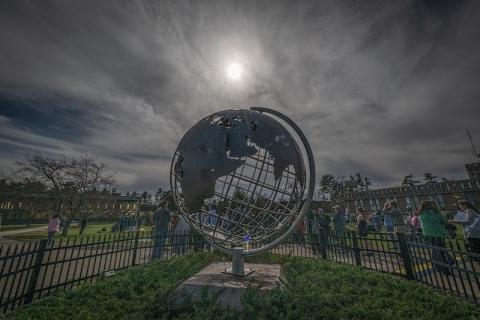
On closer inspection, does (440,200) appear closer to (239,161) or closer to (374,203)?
(374,203)

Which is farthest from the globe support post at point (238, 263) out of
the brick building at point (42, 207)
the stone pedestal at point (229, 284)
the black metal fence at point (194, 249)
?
the brick building at point (42, 207)

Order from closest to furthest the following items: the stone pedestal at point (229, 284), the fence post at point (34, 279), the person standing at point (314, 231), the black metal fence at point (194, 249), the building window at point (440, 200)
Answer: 1. the stone pedestal at point (229, 284)
2. the black metal fence at point (194, 249)
3. the fence post at point (34, 279)
4. the person standing at point (314, 231)
5. the building window at point (440, 200)

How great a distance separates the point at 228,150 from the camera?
3854 mm

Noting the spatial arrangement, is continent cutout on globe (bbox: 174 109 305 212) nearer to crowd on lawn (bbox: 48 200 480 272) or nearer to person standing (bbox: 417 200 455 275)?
crowd on lawn (bbox: 48 200 480 272)

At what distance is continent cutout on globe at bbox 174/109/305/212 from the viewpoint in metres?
3.82

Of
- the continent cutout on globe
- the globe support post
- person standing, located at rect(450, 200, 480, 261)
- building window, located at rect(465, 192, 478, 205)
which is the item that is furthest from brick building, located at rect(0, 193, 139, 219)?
building window, located at rect(465, 192, 478, 205)

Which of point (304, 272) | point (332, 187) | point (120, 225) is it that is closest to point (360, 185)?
point (332, 187)

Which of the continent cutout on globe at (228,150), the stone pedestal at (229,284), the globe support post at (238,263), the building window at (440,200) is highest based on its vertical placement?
the building window at (440,200)

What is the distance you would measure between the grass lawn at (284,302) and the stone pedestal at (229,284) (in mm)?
195

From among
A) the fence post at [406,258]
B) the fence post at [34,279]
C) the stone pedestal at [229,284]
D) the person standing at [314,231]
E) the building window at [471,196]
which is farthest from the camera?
the building window at [471,196]

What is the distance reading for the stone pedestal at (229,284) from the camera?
362 centimetres

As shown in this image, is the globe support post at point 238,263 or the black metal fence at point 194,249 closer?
the black metal fence at point 194,249

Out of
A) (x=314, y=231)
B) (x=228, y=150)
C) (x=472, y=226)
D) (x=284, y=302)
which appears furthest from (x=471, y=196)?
(x=228, y=150)

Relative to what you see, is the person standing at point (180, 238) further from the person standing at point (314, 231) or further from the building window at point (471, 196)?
the building window at point (471, 196)
